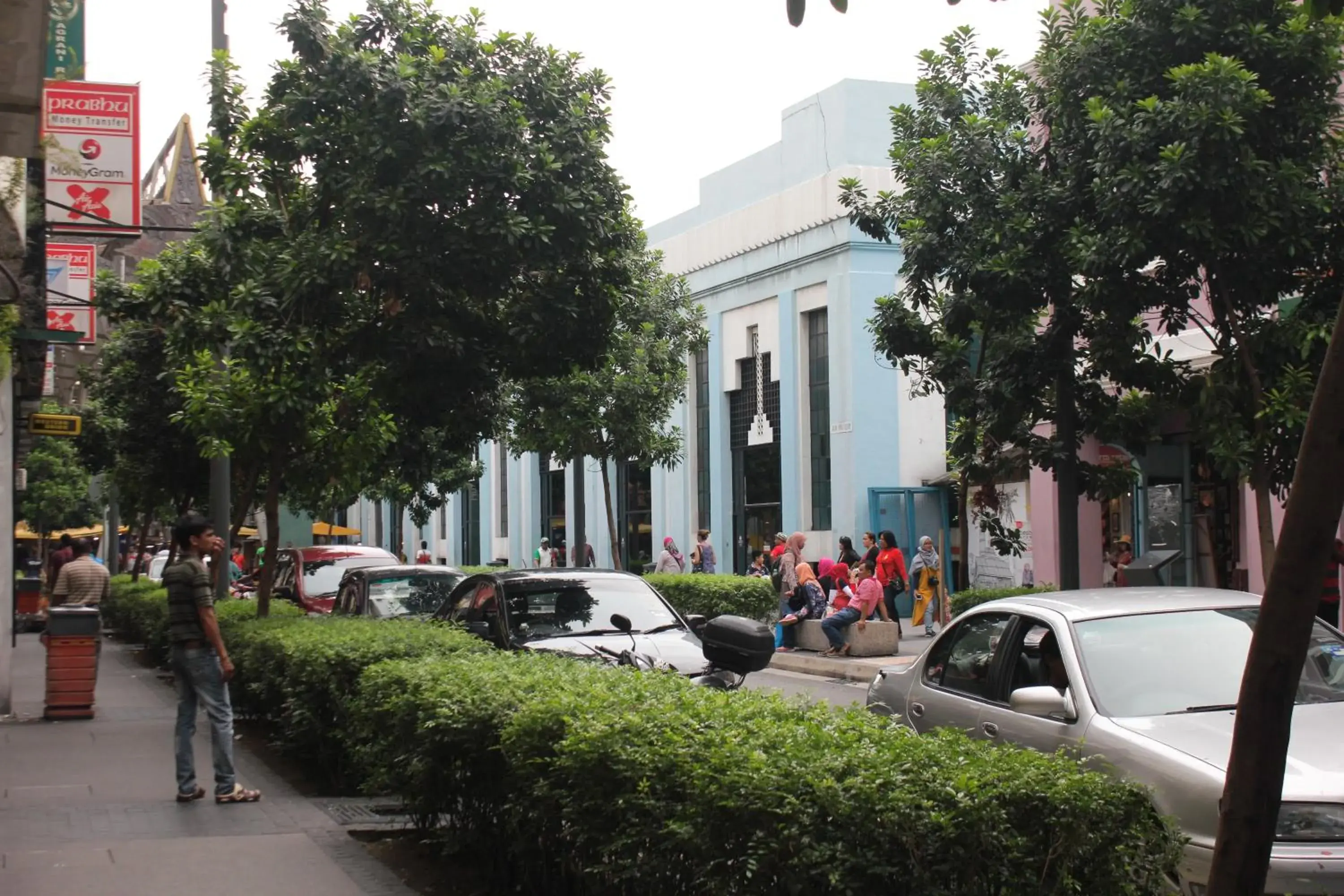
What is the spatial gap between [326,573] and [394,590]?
19.1 feet

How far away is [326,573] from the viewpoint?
71.4 feet

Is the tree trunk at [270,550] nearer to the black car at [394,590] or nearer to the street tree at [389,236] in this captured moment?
the street tree at [389,236]

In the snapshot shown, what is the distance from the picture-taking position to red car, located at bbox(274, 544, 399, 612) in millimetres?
21000

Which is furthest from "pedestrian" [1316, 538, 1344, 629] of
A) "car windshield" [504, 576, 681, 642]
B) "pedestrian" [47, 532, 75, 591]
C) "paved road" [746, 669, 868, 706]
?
"pedestrian" [47, 532, 75, 591]

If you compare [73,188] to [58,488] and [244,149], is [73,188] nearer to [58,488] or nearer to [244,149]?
[244,149]

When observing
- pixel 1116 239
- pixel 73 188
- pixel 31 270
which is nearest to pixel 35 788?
pixel 31 270

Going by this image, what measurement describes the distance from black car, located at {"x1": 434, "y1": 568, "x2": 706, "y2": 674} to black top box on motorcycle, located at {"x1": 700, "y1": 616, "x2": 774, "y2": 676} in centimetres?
166

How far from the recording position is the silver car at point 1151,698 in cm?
545

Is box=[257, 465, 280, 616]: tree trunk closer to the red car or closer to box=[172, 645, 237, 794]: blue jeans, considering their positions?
the red car

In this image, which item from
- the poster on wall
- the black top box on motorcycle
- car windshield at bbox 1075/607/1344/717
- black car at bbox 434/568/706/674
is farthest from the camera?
the poster on wall

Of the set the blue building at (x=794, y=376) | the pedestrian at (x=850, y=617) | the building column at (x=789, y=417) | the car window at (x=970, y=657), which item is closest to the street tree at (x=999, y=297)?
the pedestrian at (x=850, y=617)

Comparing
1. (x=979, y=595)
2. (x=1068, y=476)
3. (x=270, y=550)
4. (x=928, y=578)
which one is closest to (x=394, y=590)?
(x=270, y=550)

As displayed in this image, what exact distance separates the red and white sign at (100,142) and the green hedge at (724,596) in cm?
1071

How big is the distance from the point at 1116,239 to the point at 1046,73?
2470 millimetres
